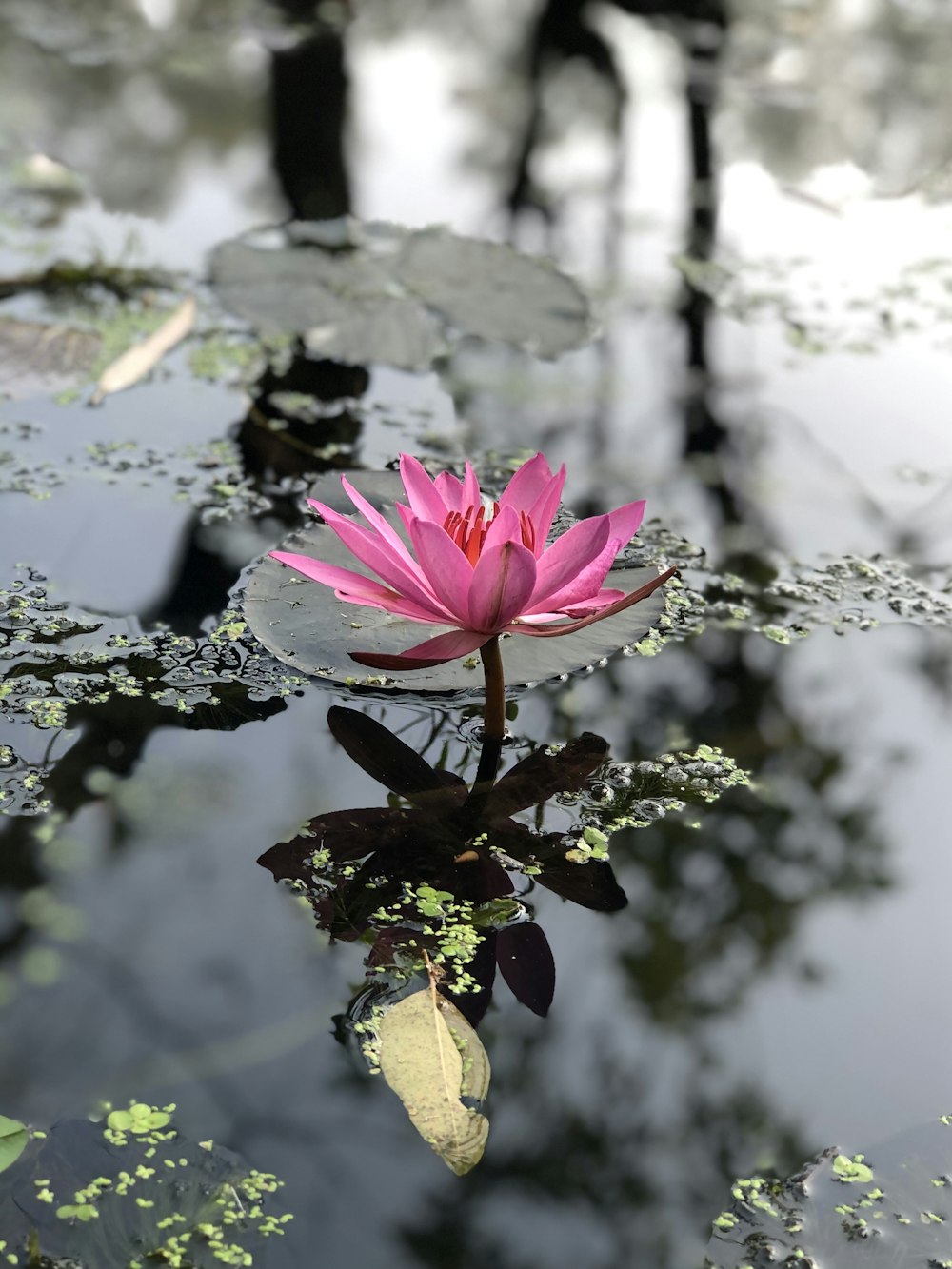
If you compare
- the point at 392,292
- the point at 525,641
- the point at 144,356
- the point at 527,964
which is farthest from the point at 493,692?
the point at 392,292

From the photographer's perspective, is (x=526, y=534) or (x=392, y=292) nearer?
(x=526, y=534)

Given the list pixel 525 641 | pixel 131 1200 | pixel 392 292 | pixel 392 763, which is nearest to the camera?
pixel 131 1200

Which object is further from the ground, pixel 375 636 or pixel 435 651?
pixel 435 651

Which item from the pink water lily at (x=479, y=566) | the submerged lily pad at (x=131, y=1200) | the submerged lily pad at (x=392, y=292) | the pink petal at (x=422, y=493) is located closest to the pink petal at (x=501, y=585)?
the pink water lily at (x=479, y=566)

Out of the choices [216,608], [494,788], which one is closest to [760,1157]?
[494,788]

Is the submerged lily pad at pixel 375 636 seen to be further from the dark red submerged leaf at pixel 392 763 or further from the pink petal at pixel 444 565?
the pink petal at pixel 444 565

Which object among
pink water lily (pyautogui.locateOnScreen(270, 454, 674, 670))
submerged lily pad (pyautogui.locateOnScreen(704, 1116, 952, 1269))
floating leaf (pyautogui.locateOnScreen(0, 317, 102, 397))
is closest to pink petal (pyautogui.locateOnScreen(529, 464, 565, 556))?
pink water lily (pyautogui.locateOnScreen(270, 454, 674, 670))

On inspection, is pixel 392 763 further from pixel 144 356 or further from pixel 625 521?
pixel 144 356

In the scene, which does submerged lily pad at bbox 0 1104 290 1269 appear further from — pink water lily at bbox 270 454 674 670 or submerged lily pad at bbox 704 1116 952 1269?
pink water lily at bbox 270 454 674 670

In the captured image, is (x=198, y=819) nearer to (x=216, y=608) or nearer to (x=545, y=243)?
(x=216, y=608)
